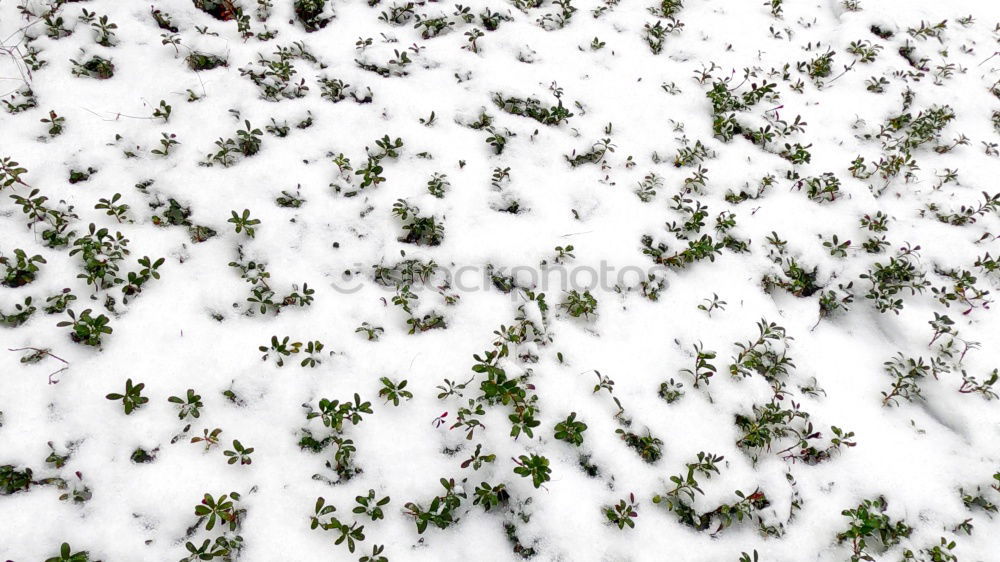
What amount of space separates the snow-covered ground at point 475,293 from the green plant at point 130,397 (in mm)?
25

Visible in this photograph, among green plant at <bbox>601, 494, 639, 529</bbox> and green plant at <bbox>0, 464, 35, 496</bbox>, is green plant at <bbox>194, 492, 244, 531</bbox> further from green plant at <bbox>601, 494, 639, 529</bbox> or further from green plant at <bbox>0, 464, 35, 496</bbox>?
green plant at <bbox>601, 494, 639, 529</bbox>

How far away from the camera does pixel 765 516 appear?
3.65m

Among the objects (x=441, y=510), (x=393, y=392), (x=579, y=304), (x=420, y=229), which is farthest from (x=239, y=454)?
(x=579, y=304)

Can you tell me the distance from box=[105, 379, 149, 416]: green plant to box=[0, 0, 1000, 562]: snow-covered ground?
0.02m

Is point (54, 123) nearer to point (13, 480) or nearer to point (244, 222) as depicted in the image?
point (244, 222)

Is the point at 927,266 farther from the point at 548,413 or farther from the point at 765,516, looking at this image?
the point at 548,413

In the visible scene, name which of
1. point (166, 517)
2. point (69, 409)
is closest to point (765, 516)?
point (166, 517)

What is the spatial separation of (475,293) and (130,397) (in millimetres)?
2561

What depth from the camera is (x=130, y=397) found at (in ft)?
11.5

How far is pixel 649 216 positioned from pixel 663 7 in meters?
3.73

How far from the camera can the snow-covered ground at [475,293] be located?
3.45 metres

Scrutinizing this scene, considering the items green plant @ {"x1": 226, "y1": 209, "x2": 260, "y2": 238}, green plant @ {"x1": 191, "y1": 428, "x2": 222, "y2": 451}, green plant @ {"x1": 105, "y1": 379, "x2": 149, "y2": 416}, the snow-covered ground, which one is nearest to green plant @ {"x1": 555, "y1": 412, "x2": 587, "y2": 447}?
the snow-covered ground

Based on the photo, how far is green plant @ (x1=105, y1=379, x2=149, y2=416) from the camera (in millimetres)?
3410

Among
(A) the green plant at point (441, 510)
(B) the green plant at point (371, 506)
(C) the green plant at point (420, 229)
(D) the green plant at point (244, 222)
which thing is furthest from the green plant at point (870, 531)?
(D) the green plant at point (244, 222)
